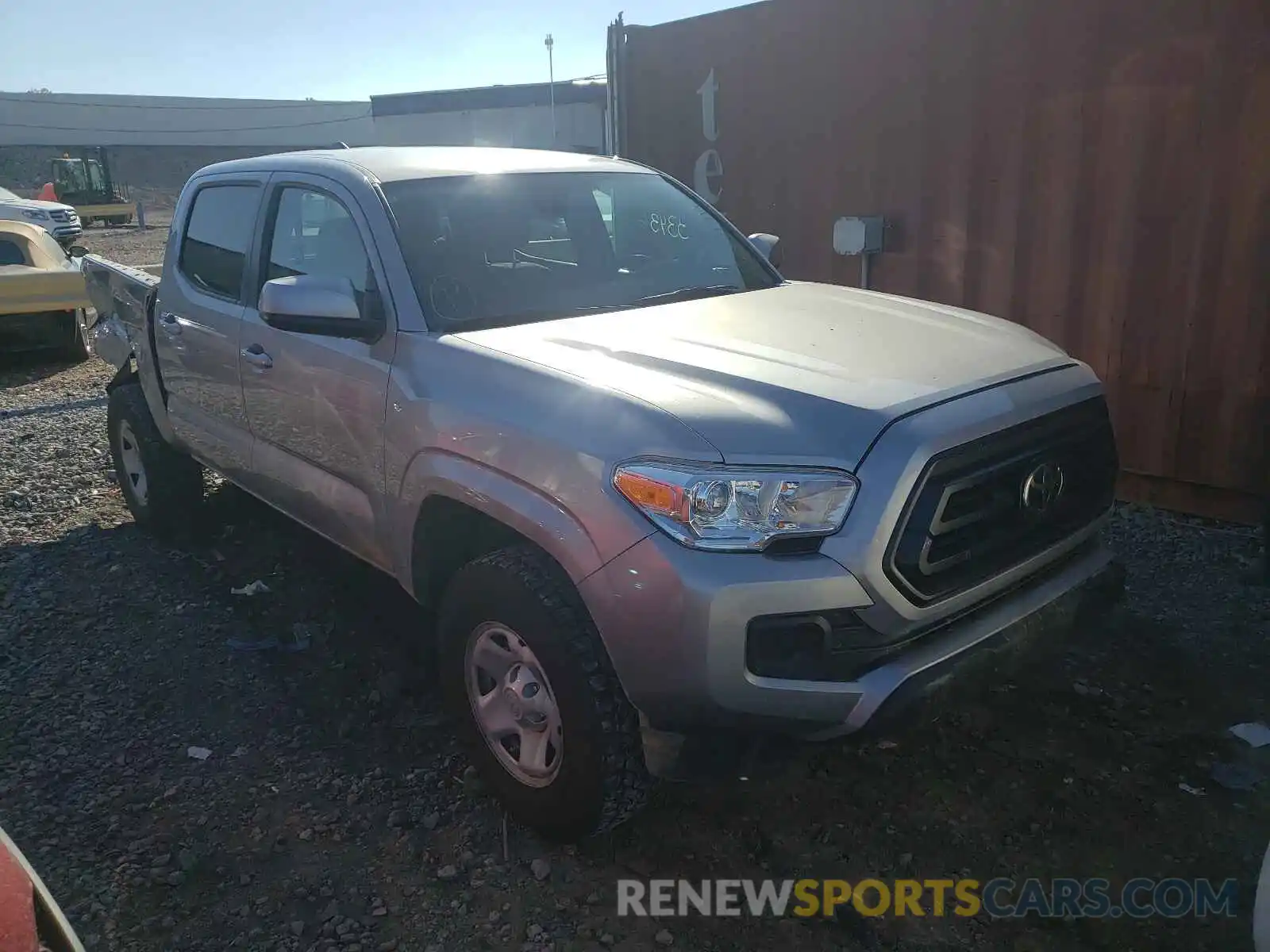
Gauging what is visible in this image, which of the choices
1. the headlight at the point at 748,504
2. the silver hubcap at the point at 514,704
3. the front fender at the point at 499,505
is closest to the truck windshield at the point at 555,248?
the front fender at the point at 499,505

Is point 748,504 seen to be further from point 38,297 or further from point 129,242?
point 129,242

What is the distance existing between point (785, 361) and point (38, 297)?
942 cm

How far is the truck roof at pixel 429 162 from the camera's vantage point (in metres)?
3.54

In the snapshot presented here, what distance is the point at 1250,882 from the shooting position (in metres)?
2.69

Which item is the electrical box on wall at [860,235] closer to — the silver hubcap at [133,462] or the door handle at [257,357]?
the door handle at [257,357]

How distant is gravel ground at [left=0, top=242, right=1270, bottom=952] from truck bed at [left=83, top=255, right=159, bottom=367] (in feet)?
4.89

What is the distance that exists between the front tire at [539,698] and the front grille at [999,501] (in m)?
0.78

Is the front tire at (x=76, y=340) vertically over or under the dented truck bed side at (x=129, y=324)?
under

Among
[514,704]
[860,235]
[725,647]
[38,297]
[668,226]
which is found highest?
[668,226]

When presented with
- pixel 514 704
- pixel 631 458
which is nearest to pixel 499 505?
pixel 631 458

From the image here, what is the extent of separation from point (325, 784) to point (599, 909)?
3.50ft

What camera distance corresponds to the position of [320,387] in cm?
343

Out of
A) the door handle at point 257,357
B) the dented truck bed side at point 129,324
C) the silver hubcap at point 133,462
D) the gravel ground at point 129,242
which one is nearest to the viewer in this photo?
the door handle at point 257,357

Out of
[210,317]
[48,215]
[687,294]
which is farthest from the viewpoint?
[48,215]
